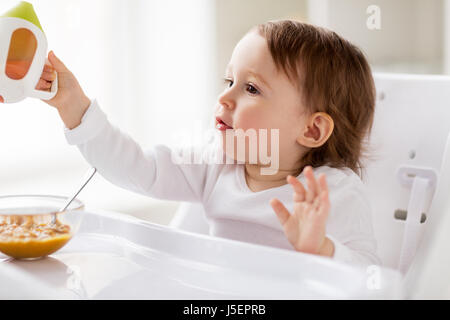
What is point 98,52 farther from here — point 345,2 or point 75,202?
point 75,202

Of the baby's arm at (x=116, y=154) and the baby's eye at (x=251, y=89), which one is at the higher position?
the baby's eye at (x=251, y=89)

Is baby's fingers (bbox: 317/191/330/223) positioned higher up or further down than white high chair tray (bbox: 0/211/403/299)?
higher up

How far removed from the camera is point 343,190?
0.81 meters

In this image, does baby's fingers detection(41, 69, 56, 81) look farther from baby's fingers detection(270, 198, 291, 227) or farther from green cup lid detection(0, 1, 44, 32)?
baby's fingers detection(270, 198, 291, 227)

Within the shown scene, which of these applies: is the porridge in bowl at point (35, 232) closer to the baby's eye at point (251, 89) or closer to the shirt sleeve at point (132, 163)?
the shirt sleeve at point (132, 163)

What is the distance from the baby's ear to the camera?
33.6 inches

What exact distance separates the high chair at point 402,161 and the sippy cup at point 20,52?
38 cm

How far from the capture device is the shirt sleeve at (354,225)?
2.47 ft

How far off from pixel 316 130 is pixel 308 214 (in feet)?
1.00

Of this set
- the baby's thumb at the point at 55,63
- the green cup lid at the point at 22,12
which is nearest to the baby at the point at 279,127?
the baby's thumb at the point at 55,63

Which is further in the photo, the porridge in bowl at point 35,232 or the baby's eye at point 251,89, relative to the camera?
the baby's eye at point 251,89

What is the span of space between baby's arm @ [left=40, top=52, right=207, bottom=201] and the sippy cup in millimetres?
88

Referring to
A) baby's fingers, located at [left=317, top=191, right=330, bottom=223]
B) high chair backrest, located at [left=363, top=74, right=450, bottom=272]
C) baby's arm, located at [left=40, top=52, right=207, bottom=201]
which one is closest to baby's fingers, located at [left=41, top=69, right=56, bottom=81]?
baby's arm, located at [left=40, top=52, right=207, bottom=201]
